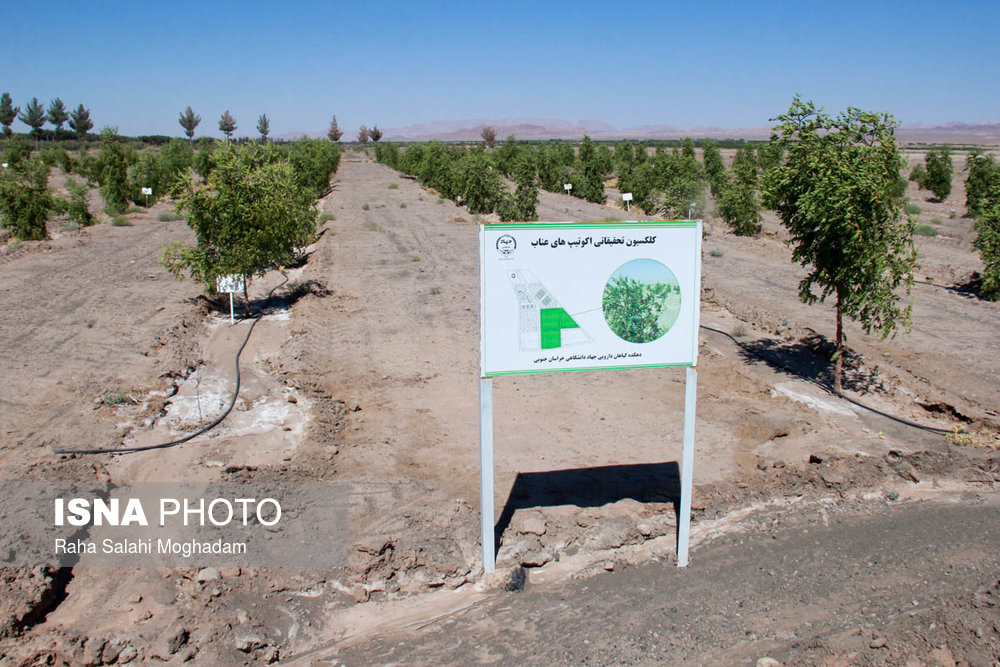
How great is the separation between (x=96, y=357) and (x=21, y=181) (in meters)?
16.6

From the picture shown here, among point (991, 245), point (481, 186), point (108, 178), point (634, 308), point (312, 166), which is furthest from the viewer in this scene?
point (312, 166)

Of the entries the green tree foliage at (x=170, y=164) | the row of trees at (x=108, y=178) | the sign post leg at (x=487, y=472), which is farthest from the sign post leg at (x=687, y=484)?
the green tree foliage at (x=170, y=164)

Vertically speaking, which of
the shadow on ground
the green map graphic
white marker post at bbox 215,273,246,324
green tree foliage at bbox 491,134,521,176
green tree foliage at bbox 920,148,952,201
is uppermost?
green tree foliage at bbox 491,134,521,176

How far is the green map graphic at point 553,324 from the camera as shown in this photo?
531 centimetres

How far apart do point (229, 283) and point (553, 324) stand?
9480 mm

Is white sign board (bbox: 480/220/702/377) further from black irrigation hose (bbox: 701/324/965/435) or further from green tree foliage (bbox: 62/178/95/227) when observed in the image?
green tree foliage (bbox: 62/178/95/227)

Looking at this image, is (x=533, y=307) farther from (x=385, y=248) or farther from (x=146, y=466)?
(x=385, y=248)

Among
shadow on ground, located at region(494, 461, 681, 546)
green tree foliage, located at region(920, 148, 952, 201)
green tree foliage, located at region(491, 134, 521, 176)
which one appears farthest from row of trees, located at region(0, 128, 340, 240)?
green tree foliage, located at region(920, 148, 952, 201)

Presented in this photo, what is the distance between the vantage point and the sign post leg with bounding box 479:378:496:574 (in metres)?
5.40

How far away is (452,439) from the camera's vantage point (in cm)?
831

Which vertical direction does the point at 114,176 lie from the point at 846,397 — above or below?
above

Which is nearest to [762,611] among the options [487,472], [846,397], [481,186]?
[487,472]

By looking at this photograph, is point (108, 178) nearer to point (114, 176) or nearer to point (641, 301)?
point (114, 176)

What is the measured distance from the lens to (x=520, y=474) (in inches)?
292
